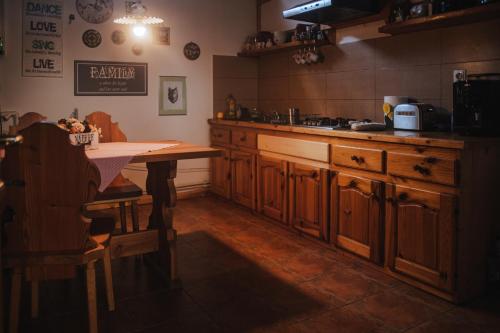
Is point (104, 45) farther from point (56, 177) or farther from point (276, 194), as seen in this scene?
→ point (56, 177)

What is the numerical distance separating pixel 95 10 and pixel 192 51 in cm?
108

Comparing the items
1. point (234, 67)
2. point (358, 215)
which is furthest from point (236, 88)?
point (358, 215)

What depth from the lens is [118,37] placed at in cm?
454

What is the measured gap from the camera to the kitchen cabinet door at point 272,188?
3799mm

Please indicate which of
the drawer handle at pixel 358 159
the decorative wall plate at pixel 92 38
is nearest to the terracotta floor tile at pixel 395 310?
the drawer handle at pixel 358 159

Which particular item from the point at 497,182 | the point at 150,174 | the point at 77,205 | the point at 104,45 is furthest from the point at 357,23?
the point at 77,205

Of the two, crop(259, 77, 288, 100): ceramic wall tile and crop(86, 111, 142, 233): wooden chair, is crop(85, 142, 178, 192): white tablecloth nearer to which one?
crop(86, 111, 142, 233): wooden chair

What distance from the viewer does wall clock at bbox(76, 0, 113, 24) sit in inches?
171

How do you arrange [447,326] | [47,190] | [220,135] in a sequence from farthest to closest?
[220,135]
[447,326]
[47,190]

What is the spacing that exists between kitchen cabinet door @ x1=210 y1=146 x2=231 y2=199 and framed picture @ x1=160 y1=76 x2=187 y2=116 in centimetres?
66

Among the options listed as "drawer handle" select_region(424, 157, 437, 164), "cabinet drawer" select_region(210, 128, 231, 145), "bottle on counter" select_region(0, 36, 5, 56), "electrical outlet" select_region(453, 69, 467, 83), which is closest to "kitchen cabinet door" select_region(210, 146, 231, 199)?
"cabinet drawer" select_region(210, 128, 231, 145)

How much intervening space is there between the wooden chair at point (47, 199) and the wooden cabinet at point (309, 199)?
1.78 metres

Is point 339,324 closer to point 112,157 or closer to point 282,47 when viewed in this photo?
point 112,157

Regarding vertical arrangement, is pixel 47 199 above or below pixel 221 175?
above
